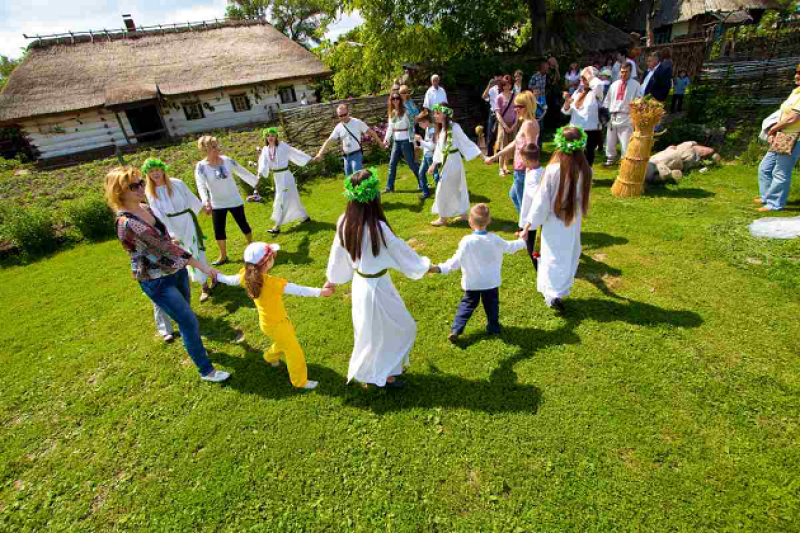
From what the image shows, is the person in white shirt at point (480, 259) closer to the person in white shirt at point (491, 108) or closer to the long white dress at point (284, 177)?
the long white dress at point (284, 177)

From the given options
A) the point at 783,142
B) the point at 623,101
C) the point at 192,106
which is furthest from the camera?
the point at 192,106

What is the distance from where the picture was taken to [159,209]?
5.77 meters

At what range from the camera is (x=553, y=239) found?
4.73 m

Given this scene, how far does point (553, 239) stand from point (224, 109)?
23.8 metres

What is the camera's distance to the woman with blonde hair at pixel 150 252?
150 inches

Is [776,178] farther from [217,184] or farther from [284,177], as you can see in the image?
[217,184]

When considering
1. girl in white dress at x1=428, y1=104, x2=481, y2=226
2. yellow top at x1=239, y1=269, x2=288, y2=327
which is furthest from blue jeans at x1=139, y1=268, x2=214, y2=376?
girl in white dress at x1=428, y1=104, x2=481, y2=226

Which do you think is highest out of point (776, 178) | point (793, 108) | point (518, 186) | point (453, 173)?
point (793, 108)

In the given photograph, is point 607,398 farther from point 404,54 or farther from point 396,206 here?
point 404,54

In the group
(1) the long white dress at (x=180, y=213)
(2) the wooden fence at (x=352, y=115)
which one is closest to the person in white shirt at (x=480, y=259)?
(1) the long white dress at (x=180, y=213)

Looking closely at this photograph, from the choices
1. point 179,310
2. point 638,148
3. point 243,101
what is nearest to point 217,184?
point 179,310

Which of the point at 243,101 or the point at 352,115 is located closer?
the point at 352,115

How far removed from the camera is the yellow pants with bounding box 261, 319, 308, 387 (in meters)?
4.04

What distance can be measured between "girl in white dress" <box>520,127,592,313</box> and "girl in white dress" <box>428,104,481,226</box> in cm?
278
